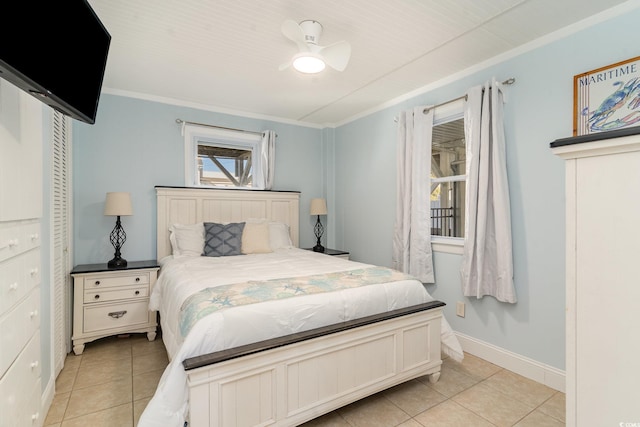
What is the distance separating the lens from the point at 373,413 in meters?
1.97

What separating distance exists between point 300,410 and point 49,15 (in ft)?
7.00

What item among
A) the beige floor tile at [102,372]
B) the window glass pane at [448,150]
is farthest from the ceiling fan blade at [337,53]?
the beige floor tile at [102,372]

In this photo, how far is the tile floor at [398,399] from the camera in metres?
1.90

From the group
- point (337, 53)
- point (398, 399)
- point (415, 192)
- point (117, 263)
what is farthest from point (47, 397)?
point (415, 192)

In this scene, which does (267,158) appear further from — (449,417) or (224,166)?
(449,417)

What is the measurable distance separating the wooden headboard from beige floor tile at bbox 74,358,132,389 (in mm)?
1153

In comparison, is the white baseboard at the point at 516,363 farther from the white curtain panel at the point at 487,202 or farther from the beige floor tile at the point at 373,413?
the beige floor tile at the point at 373,413

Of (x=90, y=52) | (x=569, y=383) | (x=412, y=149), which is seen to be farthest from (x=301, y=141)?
(x=569, y=383)

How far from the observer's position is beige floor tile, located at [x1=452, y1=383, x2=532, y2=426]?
6.32 ft

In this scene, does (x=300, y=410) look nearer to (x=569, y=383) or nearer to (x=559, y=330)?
(x=569, y=383)

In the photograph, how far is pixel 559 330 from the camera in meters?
2.25

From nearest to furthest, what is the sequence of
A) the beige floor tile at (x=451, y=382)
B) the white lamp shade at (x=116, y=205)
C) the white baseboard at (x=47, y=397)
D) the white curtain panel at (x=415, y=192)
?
the white baseboard at (x=47, y=397)
the beige floor tile at (x=451, y=382)
the white lamp shade at (x=116, y=205)
the white curtain panel at (x=415, y=192)

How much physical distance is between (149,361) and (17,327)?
1490 mm

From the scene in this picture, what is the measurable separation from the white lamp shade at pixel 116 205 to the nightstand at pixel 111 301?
527mm
